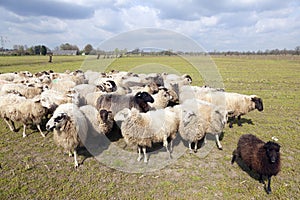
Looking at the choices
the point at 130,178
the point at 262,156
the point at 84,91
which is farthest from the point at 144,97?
the point at 262,156

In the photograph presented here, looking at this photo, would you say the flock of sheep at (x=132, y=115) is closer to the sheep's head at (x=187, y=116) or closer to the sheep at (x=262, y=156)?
the sheep's head at (x=187, y=116)

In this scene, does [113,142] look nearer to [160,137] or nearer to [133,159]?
[133,159]

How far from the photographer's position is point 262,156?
13.7 ft

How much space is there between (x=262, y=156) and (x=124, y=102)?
4413mm

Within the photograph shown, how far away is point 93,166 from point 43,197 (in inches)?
51.5

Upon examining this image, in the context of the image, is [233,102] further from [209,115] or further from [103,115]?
[103,115]

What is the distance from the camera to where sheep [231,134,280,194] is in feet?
13.1

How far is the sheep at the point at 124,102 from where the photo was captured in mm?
6727

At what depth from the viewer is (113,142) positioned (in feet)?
20.9

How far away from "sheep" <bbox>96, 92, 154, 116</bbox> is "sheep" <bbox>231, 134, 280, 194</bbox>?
10.8 ft

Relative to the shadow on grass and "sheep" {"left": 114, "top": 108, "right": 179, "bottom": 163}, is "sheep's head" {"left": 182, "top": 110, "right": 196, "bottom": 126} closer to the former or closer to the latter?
"sheep" {"left": 114, "top": 108, "right": 179, "bottom": 163}

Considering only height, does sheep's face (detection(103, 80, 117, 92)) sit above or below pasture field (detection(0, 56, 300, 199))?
above

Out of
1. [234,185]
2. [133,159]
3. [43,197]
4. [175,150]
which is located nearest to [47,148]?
[43,197]

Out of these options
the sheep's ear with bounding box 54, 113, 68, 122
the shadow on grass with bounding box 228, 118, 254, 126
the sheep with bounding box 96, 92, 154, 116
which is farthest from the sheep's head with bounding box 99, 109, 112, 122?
the shadow on grass with bounding box 228, 118, 254, 126
